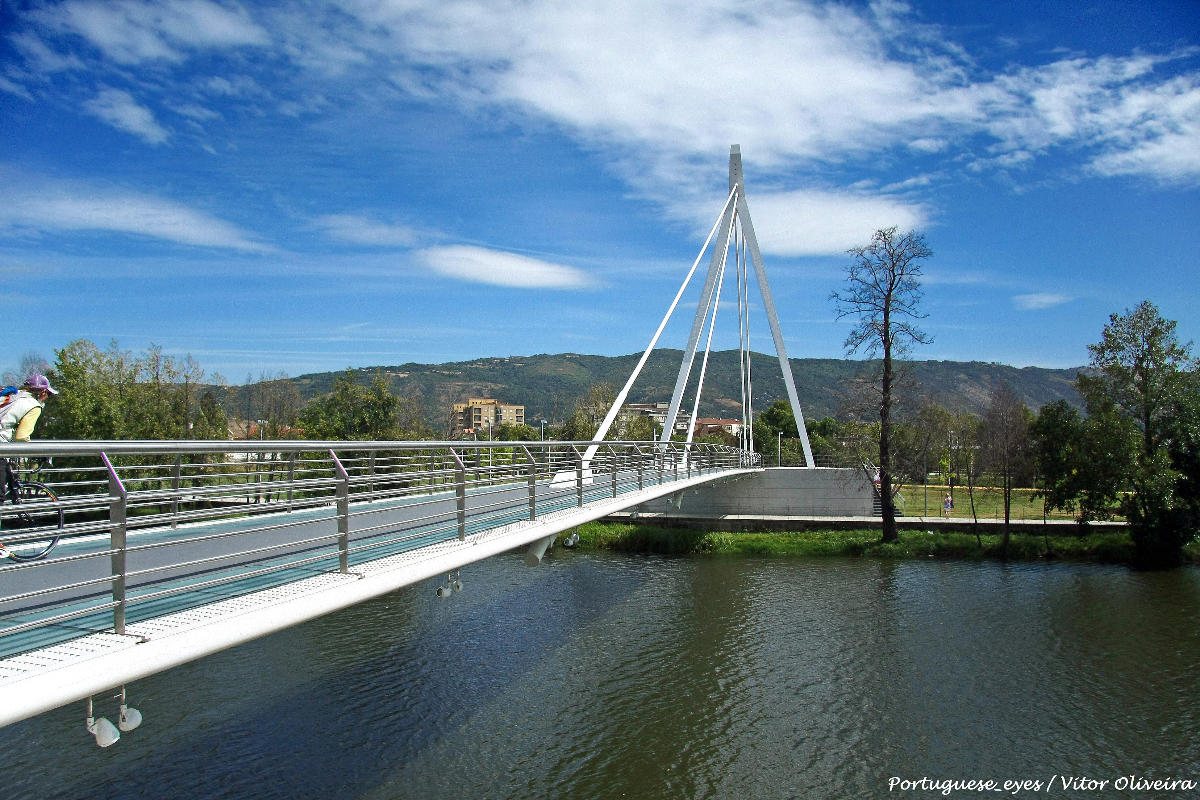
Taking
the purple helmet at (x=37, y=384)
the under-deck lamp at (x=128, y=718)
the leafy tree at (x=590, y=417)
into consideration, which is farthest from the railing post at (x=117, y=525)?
the leafy tree at (x=590, y=417)

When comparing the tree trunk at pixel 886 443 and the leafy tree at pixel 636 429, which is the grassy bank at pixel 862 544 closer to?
the tree trunk at pixel 886 443

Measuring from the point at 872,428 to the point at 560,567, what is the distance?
1077 cm

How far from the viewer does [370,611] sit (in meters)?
15.7

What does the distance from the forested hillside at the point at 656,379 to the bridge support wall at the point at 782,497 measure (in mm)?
95836

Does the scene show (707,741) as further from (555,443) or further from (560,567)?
(560,567)

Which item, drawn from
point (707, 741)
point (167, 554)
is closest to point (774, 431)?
point (707, 741)

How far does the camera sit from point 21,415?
19.3 feet

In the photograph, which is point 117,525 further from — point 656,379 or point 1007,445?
point 656,379

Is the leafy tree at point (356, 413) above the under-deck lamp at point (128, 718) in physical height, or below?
above

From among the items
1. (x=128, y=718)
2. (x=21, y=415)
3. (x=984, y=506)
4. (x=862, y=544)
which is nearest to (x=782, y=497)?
(x=862, y=544)

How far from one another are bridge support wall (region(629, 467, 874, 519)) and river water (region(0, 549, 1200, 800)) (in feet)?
33.6

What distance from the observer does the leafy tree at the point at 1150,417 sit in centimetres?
Result: 2250

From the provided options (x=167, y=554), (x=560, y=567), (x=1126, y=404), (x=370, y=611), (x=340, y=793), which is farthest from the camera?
(x=1126, y=404)

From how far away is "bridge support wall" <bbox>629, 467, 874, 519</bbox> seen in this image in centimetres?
→ 2770
